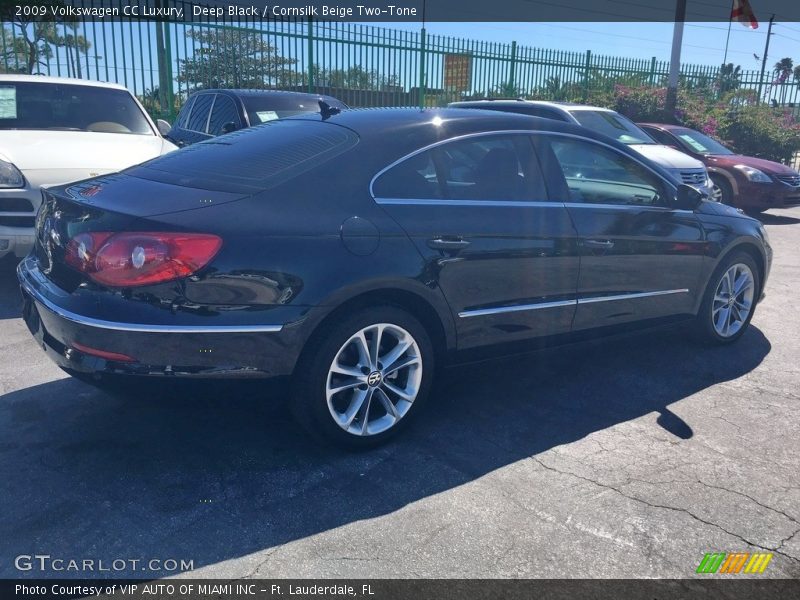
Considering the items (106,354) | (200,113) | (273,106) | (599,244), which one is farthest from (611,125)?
(106,354)

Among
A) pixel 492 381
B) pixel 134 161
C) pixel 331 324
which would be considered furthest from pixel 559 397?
pixel 134 161

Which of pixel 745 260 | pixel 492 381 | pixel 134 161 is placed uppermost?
pixel 134 161

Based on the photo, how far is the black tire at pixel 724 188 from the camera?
39.4ft

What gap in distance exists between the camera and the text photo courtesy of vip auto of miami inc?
105 inches

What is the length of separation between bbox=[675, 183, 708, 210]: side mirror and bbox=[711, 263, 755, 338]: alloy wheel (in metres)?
0.63

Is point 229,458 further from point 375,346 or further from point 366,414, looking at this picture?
point 375,346

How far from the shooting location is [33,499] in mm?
2908

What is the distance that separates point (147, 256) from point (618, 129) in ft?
30.4

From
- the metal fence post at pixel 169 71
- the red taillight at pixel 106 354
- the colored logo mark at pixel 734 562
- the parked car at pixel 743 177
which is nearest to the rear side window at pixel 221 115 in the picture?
the metal fence post at pixel 169 71

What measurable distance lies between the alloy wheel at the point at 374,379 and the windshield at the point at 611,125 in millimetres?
7541

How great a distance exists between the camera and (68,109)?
281 inches

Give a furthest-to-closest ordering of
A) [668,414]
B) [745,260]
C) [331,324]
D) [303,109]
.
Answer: [303,109], [745,260], [668,414], [331,324]

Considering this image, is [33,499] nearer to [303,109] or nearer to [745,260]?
[745,260]

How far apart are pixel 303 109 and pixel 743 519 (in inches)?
278
